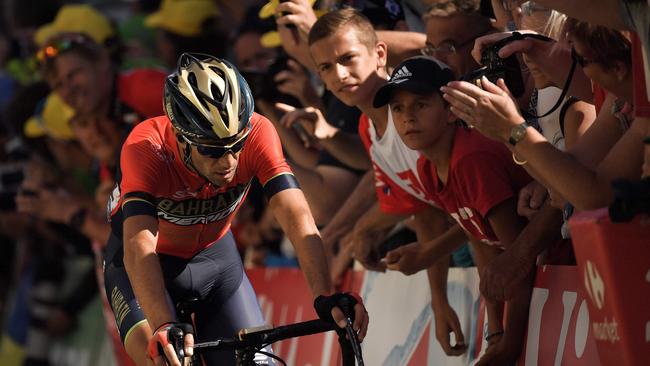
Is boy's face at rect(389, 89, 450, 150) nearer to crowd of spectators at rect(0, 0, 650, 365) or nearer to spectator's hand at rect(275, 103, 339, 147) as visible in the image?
crowd of spectators at rect(0, 0, 650, 365)

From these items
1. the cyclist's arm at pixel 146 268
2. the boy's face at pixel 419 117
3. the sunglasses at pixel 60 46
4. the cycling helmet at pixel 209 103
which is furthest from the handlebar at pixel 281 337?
the sunglasses at pixel 60 46

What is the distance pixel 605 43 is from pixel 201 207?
2.70 metres

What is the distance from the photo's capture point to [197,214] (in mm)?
7051

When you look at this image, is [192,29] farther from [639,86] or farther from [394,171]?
[639,86]

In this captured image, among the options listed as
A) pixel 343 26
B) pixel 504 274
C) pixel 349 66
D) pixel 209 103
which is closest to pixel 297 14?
pixel 343 26

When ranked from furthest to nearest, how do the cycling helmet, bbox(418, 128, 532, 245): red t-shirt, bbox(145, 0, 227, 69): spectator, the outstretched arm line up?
bbox(145, 0, 227, 69): spectator
bbox(418, 128, 532, 245): red t-shirt
the cycling helmet
the outstretched arm

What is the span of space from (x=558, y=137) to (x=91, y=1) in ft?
38.3

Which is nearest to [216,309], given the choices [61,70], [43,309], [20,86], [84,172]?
[61,70]

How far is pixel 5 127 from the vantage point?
14617mm

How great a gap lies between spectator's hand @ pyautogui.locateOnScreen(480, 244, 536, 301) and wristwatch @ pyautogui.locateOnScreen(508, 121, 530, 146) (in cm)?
106

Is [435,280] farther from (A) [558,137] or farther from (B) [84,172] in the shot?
(B) [84,172]

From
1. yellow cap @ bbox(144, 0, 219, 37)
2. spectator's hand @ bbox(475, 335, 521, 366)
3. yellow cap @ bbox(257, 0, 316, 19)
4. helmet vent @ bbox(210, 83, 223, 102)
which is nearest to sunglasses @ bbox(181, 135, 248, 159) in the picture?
helmet vent @ bbox(210, 83, 223, 102)

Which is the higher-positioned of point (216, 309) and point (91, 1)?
point (216, 309)

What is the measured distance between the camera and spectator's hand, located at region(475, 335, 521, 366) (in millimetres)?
6273
